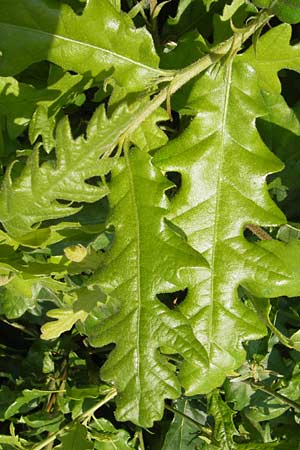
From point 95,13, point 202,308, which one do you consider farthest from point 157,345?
point 95,13

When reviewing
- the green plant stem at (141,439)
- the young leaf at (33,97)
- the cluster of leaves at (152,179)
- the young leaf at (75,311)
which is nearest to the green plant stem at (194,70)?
the cluster of leaves at (152,179)

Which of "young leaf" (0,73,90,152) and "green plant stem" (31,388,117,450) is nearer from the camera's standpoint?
"young leaf" (0,73,90,152)

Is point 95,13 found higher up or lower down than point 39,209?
higher up

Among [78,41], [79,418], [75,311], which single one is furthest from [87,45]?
[79,418]

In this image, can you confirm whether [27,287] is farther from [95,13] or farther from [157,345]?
[95,13]

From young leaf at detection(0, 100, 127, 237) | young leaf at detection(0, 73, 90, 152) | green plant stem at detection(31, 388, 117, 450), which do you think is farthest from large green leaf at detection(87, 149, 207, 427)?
green plant stem at detection(31, 388, 117, 450)

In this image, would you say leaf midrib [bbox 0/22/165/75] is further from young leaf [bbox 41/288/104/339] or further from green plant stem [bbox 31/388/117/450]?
green plant stem [bbox 31/388/117/450]

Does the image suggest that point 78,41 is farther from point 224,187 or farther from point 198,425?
point 198,425
